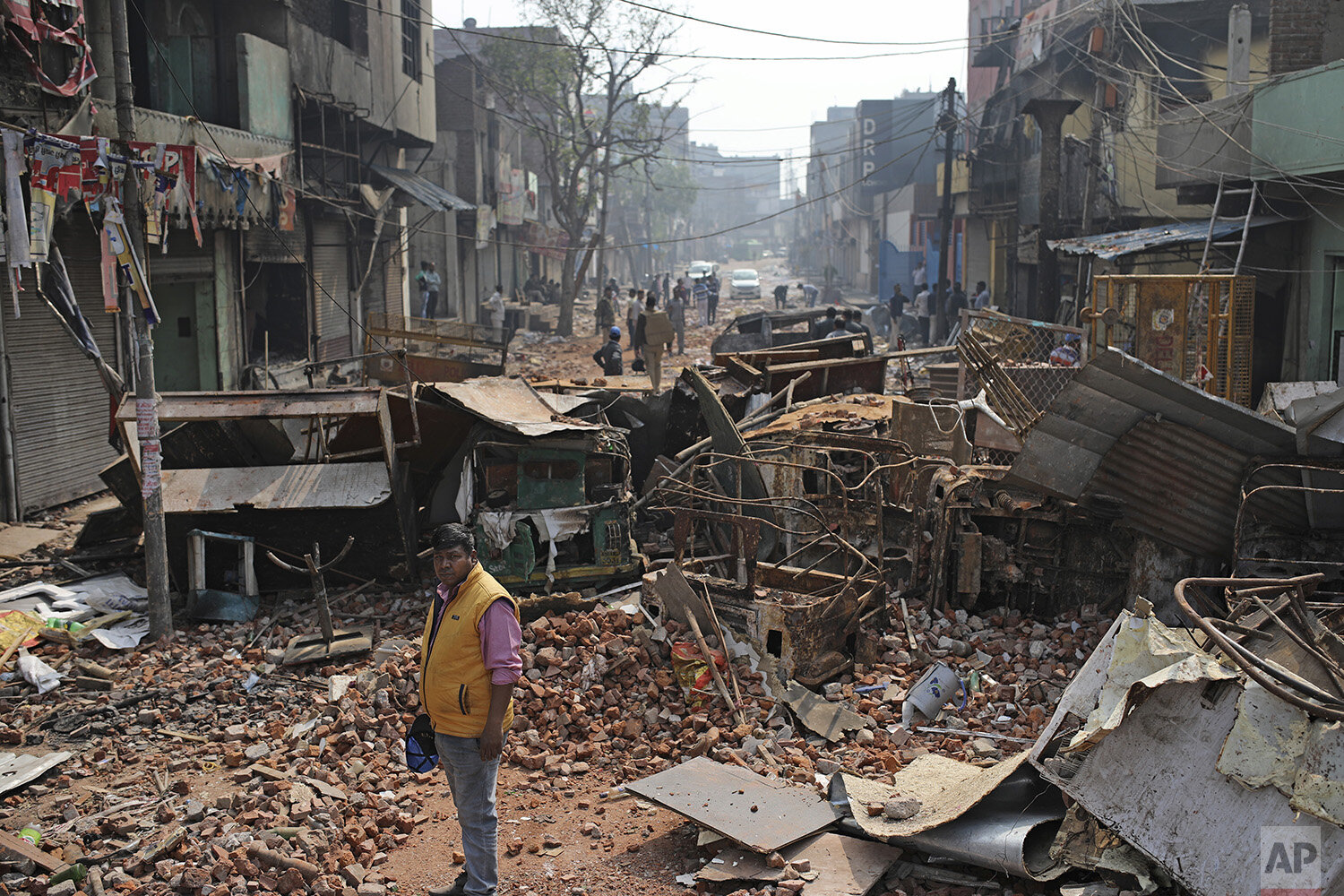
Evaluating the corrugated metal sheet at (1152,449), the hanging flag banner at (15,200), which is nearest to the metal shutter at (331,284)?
the hanging flag banner at (15,200)

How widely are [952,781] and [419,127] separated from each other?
23.6 m

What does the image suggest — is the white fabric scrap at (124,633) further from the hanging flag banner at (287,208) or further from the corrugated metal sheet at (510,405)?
the hanging flag banner at (287,208)

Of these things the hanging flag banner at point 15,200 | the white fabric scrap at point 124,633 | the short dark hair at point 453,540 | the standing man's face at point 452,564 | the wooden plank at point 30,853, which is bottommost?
the wooden plank at point 30,853

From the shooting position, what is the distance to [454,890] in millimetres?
4691

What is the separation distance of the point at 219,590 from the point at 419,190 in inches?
637

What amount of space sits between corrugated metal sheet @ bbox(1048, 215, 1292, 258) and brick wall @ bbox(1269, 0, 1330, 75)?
2.15 m

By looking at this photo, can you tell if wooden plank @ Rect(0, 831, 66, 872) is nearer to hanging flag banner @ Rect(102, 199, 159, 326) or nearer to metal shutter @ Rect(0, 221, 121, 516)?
hanging flag banner @ Rect(102, 199, 159, 326)

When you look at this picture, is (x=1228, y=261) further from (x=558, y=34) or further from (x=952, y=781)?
(x=558, y=34)

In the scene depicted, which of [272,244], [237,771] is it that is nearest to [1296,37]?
[272,244]

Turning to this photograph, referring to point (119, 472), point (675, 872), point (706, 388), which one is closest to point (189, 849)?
point (675, 872)

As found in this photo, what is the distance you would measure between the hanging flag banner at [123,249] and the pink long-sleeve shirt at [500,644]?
16.0 feet

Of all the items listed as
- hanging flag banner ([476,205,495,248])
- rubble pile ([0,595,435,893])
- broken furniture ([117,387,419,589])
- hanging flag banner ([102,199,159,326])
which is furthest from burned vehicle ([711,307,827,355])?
hanging flag banner ([476,205,495,248])

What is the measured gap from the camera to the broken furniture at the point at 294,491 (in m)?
8.54

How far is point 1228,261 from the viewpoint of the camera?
14.6 m
